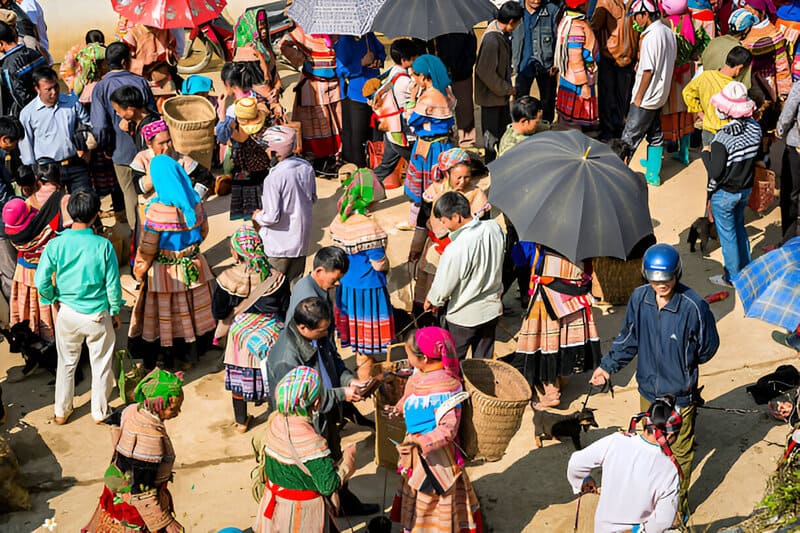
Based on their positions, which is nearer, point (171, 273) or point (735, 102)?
point (171, 273)

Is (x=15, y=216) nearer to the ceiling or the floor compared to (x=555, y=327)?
nearer to the ceiling

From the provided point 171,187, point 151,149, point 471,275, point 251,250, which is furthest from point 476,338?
point 151,149

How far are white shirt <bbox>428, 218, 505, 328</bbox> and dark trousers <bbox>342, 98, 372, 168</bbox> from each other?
444 centimetres

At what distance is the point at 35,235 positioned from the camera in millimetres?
7934

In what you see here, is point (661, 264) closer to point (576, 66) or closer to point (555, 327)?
point (555, 327)

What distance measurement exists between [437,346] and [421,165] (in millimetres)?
4176

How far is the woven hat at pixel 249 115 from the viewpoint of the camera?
9008 millimetres

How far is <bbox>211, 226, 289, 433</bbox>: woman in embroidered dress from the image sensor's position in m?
7.08

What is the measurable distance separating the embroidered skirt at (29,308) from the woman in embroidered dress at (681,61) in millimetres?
6521

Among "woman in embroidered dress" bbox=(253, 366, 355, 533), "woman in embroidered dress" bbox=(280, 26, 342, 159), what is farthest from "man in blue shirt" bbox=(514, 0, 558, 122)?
"woman in embroidered dress" bbox=(253, 366, 355, 533)

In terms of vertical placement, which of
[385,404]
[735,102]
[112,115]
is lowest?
[385,404]

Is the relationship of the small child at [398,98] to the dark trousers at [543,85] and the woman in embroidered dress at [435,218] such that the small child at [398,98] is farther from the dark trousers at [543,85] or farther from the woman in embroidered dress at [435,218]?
the dark trousers at [543,85]

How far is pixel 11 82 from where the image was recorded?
1045 cm

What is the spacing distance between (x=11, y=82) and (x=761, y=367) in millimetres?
7710
